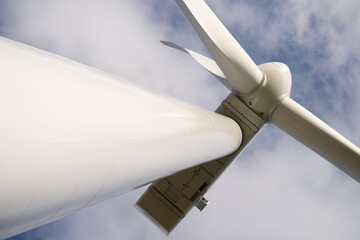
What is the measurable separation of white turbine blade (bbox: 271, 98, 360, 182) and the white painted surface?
305 inches

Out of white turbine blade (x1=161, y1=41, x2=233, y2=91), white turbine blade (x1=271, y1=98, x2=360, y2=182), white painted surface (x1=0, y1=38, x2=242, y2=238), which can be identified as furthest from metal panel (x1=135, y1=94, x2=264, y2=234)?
white painted surface (x1=0, y1=38, x2=242, y2=238)

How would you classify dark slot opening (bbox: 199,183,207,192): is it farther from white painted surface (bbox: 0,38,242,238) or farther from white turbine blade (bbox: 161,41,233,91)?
white painted surface (bbox: 0,38,242,238)

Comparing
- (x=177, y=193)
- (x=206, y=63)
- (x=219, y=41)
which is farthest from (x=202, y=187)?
(x=219, y=41)

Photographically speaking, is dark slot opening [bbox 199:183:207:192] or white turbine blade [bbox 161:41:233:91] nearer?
white turbine blade [bbox 161:41:233:91]

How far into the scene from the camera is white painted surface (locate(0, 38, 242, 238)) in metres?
1.74

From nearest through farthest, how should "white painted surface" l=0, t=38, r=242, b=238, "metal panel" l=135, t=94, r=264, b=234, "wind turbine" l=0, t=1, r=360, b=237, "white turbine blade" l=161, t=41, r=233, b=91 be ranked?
"white painted surface" l=0, t=38, r=242, b=238 → "wind turbine" l=0, t=1, r=360, b=237 → "white turbine blade" l=161, t=41, r=233, b=91 → "metal panel" l=135, t=94, r=264, b=234

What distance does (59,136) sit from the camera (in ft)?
6.49

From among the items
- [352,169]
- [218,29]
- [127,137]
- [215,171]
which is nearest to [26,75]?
[127,137]

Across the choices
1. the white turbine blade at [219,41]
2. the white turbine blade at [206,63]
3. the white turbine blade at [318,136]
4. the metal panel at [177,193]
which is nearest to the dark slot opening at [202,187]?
the metal panel at [177,193]

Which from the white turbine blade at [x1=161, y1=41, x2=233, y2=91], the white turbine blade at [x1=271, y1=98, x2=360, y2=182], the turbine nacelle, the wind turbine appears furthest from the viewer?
the white turbine blade at [x1=161, y1=41, x2=233, y2=91]

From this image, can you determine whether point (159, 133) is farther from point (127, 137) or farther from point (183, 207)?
point (183, 207)

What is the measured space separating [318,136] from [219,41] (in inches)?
152

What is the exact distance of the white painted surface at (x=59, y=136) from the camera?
1.74 m

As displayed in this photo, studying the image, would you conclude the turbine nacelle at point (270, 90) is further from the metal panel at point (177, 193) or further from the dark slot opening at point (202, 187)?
the dark slot opening at point (202, 187)
